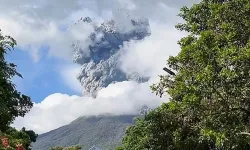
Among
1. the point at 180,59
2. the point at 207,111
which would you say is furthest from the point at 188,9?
the point at 207,111

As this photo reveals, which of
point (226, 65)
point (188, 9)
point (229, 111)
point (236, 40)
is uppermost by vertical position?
point (188, 9)

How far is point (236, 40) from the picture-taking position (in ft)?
64.9

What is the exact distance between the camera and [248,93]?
18.2 meters

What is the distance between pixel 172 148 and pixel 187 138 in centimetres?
212

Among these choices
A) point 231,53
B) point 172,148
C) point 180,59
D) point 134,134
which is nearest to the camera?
point 231,53

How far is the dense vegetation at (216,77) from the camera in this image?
1795 centimetres

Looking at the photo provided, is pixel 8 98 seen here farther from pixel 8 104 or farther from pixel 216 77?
pixel 216 77

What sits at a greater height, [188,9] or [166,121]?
[188,9]

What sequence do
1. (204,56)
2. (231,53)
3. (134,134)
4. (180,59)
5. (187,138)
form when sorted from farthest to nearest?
1. (134,134)
2. (187,138)
3. (180,59)
4. (204,56)
5. (231,53)

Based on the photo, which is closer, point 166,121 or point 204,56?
point 204,56

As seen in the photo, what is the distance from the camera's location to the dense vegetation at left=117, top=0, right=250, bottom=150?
58.9 ft

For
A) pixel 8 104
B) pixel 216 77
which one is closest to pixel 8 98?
pixel 8 104

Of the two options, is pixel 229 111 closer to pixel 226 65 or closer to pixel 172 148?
pixel 226 65

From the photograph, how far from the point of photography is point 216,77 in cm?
1803
